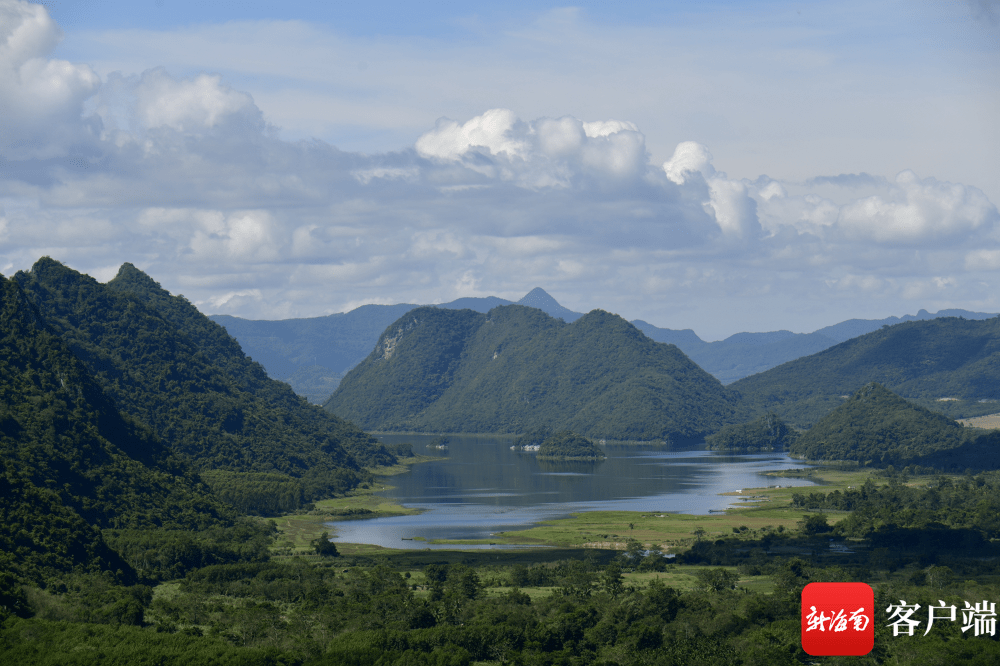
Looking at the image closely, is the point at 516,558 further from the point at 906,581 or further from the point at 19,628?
the point at 19,628

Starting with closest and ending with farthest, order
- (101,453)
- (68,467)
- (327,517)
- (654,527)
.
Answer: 1. (68,467)
2. (101,453)
3. (654,527)
4. (327,517)

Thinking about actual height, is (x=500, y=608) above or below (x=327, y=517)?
above

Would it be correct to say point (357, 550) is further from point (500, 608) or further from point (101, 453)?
point (500, 608)

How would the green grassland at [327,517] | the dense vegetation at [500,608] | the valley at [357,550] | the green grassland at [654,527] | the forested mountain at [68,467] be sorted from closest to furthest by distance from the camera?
the dense vegetation at [500,608]
the valley at [357,550]
the forested mountain at [68,467]
the green grassland at [327,517]
the green grassland at [654,527]

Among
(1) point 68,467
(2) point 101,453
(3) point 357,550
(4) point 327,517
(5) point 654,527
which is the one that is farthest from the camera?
(4) point 327,517

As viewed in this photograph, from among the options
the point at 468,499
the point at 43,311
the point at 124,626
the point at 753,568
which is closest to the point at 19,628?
the point at 124,626

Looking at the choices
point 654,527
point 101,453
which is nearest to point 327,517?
point 101,453

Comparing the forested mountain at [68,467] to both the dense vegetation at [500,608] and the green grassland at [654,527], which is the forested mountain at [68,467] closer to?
the dense vegetation at [500,608]

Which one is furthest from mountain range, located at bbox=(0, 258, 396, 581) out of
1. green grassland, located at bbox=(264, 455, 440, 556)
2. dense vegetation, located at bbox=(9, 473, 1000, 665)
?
dense vegetation, located at bbox=(9, 473, 1000, 665)

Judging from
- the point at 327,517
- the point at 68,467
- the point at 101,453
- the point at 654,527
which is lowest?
the point at 327,517

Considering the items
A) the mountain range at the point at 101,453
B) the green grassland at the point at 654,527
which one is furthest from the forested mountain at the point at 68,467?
the green grassland at the point at 654,527
